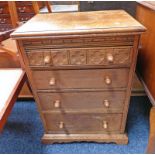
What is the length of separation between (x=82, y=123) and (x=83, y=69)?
0.45 m

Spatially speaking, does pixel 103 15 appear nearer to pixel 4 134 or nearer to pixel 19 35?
pixel 19 35

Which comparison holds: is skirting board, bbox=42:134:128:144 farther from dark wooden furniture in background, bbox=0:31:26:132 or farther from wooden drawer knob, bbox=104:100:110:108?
dark wooden furniture in background, bbox=0:31:26:132

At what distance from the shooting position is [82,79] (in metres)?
1.03

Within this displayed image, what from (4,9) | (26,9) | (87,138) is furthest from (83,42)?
(4,9)

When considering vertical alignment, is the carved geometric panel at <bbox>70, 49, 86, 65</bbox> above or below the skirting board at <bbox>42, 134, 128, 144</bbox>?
above

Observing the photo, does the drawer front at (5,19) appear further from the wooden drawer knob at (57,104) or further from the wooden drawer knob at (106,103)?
the wooden drawer knob at (106,103)

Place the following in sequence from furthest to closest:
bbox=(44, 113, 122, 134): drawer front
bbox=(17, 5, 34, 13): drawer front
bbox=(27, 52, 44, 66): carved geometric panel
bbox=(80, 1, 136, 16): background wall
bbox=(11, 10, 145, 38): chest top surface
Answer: bbox=(17, 5, 34, 13): drawer front → bbox=(80, 1, 136, 16): background wall → bbox=(44, 113, 122, 134): drawer front → bbox=(27, 52, 44, 66): carved geometric panel → bbox=(11, 10, 145, 38): chest top surface

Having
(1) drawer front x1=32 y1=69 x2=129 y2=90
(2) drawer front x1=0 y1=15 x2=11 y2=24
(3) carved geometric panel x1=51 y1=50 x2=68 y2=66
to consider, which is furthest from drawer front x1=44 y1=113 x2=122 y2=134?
(2) drawer front x1=0 y1=15 x2=11 y2=24

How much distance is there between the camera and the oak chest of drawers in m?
0.87

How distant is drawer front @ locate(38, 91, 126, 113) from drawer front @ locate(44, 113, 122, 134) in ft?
0.19

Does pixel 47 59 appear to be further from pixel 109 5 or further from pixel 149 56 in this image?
pixel 109 5

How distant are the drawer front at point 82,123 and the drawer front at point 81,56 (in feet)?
1.33

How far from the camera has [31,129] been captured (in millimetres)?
1489

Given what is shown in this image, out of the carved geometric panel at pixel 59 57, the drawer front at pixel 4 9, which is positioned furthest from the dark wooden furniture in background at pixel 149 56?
the drawer front at pixel 4 9
